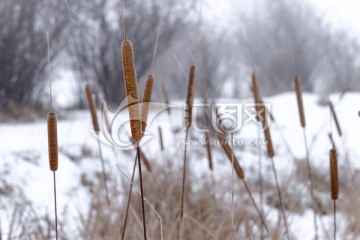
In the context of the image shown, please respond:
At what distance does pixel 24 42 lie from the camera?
15.7 ft

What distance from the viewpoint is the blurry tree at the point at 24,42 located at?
4.60 meters

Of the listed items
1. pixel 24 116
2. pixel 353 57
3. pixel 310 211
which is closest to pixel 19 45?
pixel 24 116

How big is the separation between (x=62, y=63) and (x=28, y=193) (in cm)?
422

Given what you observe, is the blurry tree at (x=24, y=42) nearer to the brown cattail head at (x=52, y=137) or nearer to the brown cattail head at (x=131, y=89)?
the brown cattail head at (x=52, y=137)

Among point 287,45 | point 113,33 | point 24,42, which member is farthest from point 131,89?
point 287,45

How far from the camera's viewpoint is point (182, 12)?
571cm

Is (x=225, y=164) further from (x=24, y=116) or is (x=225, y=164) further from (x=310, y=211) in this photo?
(x=24, y=116)

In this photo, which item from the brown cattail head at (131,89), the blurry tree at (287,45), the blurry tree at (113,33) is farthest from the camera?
the blurry tree at (287,45)

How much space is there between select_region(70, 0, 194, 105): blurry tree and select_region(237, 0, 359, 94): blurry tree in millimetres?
5463

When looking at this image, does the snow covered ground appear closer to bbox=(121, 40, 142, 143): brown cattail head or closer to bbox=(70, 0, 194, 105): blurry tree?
bbox=(121, 40, 142, 143): brown cattail head

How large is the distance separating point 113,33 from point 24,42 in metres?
1.09

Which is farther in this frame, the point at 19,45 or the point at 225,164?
the point at 19,45

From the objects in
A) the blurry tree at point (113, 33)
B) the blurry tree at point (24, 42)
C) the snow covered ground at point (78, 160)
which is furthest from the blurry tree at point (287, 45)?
the blurry tree at point (24, 42)

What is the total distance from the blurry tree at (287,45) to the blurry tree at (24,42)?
6.43m
